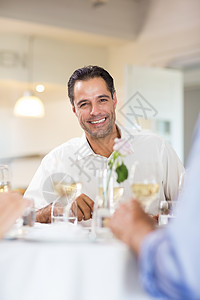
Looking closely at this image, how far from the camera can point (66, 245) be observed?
4.08ft

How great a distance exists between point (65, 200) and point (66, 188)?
0.28 ft

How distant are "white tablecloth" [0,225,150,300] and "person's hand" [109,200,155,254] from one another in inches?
1.1

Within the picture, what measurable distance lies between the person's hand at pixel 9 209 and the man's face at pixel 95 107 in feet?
4.33

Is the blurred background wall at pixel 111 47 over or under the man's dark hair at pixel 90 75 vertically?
over

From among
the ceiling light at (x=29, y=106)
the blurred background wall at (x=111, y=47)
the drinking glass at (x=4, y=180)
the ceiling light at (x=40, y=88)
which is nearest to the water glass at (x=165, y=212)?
the drinking glass at (x=4, y=180)

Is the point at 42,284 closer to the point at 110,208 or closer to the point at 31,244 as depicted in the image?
the point at 31,244

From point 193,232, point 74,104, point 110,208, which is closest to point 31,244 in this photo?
point 110,208

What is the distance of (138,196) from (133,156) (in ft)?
4.02

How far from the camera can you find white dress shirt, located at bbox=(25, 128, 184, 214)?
249cm

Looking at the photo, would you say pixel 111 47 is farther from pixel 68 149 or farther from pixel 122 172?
pixel 122 172

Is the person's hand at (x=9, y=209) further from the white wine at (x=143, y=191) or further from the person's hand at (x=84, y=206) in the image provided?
the person's hand at (x=84, y=206)

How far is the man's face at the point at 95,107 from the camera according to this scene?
9.02 ft

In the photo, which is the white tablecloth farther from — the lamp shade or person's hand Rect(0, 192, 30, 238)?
the lamp shade

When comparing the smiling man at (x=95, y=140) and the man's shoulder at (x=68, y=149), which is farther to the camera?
the man's shoulder at (x=68, y=149)
